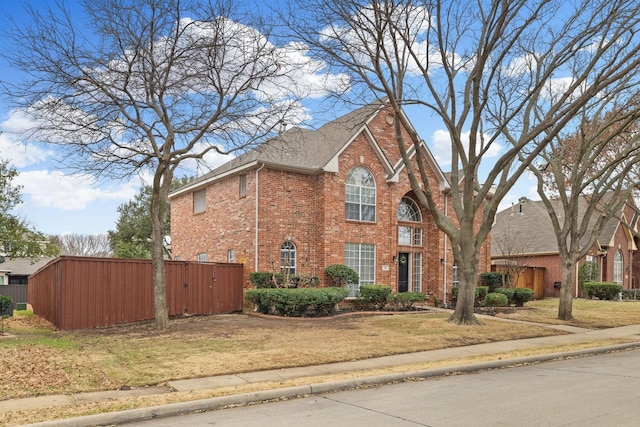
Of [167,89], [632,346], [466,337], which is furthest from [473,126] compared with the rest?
[167,89]

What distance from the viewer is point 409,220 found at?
26.1m

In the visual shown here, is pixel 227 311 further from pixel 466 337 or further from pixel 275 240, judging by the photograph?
pixel 466 337

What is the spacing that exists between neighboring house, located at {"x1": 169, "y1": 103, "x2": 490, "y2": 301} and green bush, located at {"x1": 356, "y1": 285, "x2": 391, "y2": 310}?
84 centimetres

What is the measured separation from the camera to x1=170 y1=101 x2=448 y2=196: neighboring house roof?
2186 centimetres

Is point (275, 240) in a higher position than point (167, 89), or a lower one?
lower

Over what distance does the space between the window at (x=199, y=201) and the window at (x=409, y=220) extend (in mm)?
9219

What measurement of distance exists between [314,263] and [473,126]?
9.02m

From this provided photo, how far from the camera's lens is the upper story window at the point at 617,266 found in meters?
37.9

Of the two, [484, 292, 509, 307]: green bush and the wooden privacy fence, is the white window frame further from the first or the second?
[484, 292, 509, 307]: green bush

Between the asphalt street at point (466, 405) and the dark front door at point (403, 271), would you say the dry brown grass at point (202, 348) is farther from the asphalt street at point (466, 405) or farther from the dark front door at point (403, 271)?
the dark front door at point (403, 271)

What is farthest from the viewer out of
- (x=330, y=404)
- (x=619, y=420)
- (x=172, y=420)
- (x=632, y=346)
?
(x=632, y=346)

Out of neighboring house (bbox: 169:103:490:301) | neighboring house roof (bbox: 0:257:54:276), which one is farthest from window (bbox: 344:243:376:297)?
neighboring house roof (bbox: 0:257:54:276)

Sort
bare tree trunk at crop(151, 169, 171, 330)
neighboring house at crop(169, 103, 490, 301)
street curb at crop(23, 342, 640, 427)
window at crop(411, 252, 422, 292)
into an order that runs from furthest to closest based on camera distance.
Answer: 1. window at crop(411, 252, 422, 292)
2. neighboring house at crop(169, 103, 490, 301)
3. bare tree trunk at crop(151, 169, 171, 330)
4. street curb at crop(23, 342, 640, 427)

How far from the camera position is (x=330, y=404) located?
789 cm
